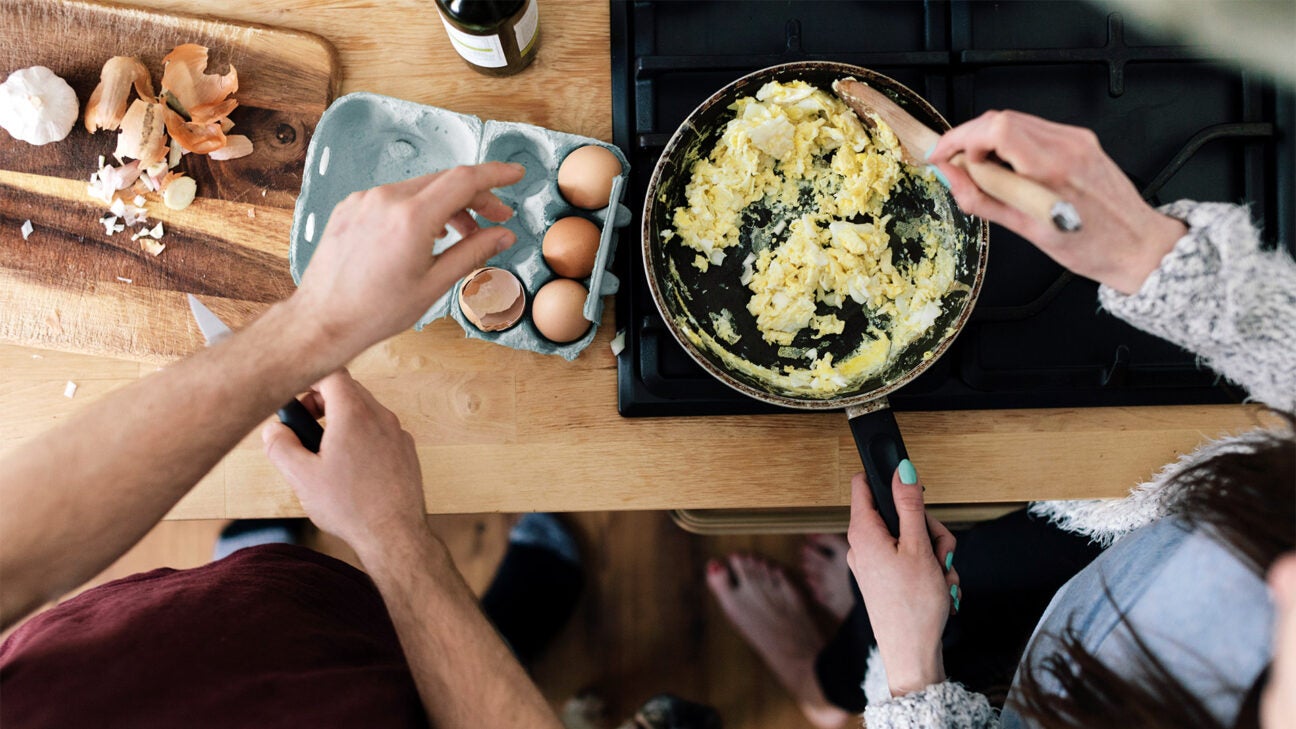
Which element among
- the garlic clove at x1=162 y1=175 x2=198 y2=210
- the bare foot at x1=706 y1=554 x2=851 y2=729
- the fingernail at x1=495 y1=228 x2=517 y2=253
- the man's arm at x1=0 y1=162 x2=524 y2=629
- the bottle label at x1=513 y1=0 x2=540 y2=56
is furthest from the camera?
the bare foot at x1=706 y1=554 x2=851 y2=729

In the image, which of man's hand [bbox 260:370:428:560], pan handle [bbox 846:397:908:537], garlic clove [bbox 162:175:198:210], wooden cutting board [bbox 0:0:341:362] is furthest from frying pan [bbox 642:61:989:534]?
garlic clove [bbox 162:175:198:210]

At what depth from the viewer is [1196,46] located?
946 mm

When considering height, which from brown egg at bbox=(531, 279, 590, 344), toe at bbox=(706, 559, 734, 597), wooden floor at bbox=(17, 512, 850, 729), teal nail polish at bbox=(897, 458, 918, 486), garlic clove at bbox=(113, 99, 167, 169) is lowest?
wooden floor at bbox=(17, 512, 850, 729)

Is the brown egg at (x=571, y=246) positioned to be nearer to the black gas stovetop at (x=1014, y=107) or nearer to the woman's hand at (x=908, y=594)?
the black gas stovetop at (x=1014, y=107)

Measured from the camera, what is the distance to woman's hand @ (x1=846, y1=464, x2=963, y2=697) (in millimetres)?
824

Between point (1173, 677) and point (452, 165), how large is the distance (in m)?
0.92

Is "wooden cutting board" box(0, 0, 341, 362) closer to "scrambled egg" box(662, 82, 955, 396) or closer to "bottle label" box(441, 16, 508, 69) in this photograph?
"bottle label" box(441, 16, 508, 69)

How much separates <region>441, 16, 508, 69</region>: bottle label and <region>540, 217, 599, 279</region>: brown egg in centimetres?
20

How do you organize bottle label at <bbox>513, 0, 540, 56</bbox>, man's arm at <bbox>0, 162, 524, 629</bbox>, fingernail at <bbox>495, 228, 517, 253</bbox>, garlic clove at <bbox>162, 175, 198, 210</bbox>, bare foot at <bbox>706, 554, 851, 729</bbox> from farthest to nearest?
bare foot at <bbox>706, 554, 851, 729</bbox>, garlic clove at <bbox>162, 175, 198, 210</bbox>, bottle label at <bbox>513, 0, 540, 56</bbox>, fingernail at <bbox>495, 228, 517, 253</bbox>, man's arm at <bbox>0, 162, 524, 629</bbox>

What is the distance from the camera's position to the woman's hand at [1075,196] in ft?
2.22

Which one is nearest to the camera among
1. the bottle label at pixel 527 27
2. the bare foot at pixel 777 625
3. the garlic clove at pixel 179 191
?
the bottle label at pixel 527 27

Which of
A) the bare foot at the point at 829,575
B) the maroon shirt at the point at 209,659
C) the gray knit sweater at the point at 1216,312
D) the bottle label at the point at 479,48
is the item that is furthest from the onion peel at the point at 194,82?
the bare foot at the point at 829,575

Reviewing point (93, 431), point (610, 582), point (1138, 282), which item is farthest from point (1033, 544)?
point (93, 431)

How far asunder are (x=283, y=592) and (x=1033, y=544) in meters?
0.96
